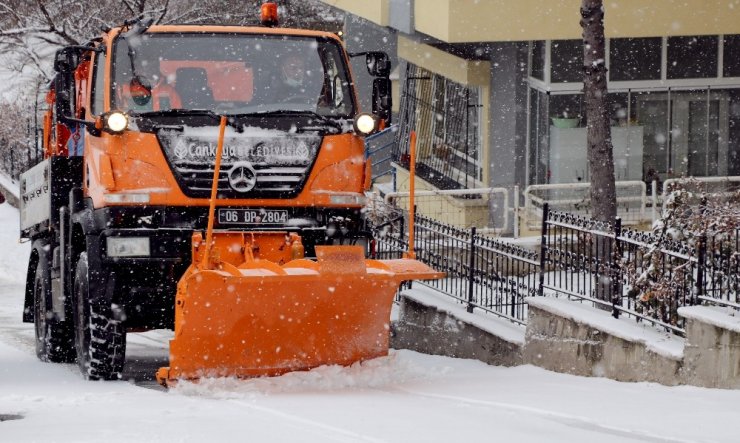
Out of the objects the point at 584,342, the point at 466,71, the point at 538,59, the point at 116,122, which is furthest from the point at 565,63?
the point at 116,122

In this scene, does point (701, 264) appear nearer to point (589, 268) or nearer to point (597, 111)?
point (589, 268)

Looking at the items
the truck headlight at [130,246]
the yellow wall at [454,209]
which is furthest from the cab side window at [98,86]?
the yellow wall at [454,209]

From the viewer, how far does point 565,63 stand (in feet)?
77.7

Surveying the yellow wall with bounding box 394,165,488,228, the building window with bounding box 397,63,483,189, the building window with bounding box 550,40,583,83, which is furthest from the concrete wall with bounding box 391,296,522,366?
the building window with bounding box 397,63,483,189

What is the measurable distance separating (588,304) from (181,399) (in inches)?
175

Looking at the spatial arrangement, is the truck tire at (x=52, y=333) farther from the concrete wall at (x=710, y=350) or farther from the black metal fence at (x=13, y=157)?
the black metal fence at (x=13, y=157)

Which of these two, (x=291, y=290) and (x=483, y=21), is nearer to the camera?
(x=291, y=290)

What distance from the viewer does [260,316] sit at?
35.4 ft

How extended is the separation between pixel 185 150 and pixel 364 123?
59.5 inches

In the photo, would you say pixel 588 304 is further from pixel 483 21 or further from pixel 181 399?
pixel 483 21

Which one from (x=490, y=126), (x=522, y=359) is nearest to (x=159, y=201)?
(x=522, y=359)

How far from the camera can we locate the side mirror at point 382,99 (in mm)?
12039

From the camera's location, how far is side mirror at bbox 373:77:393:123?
1204 cm

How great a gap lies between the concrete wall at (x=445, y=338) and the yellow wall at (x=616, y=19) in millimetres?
8137
